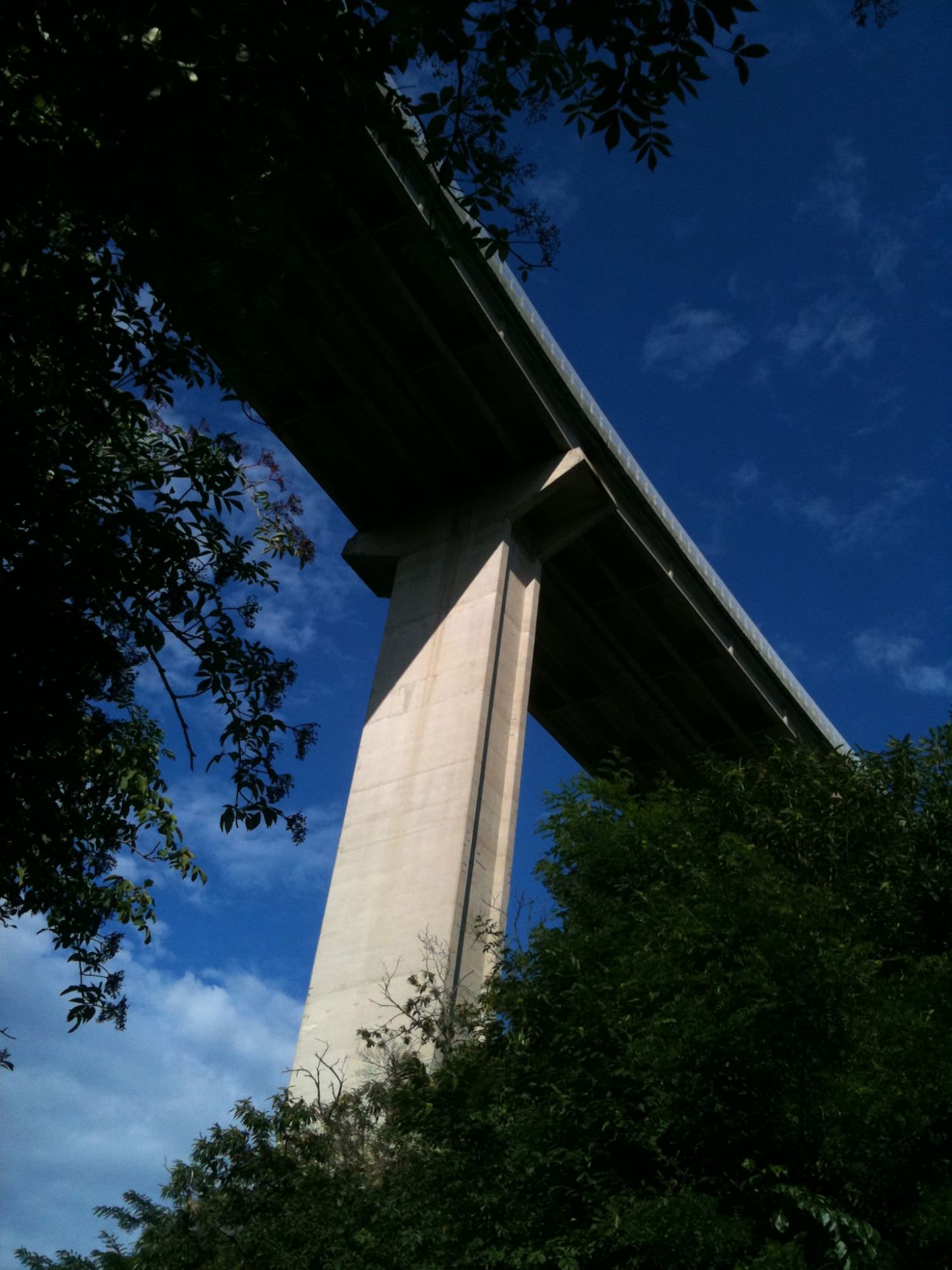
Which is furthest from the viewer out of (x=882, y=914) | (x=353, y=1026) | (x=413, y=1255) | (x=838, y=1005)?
(x=353, y=1026)

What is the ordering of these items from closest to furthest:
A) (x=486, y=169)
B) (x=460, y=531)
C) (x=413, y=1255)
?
(x=486, y=169), (x=413, y=1255), (x=460, y=531)

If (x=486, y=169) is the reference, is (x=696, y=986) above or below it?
below

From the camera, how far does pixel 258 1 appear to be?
711 centimetres

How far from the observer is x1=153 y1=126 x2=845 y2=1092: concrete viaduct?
20844mm

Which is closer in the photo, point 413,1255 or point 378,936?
point 413,1255

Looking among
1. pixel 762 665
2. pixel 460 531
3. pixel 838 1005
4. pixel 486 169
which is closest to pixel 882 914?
pixel 838 1005

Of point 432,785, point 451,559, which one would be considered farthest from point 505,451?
point 432,785

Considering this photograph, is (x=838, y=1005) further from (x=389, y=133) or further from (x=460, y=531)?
(x=460, y=531)

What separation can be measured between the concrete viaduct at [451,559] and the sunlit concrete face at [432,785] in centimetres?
4

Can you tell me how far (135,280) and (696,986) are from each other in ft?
23.6

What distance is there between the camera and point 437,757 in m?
22.3

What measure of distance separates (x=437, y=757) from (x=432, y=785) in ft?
1.86

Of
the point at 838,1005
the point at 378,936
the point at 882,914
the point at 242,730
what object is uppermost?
the point at 378,936

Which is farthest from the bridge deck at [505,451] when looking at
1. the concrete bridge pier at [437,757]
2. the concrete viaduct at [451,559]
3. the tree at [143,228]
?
the tree at [143,228]
